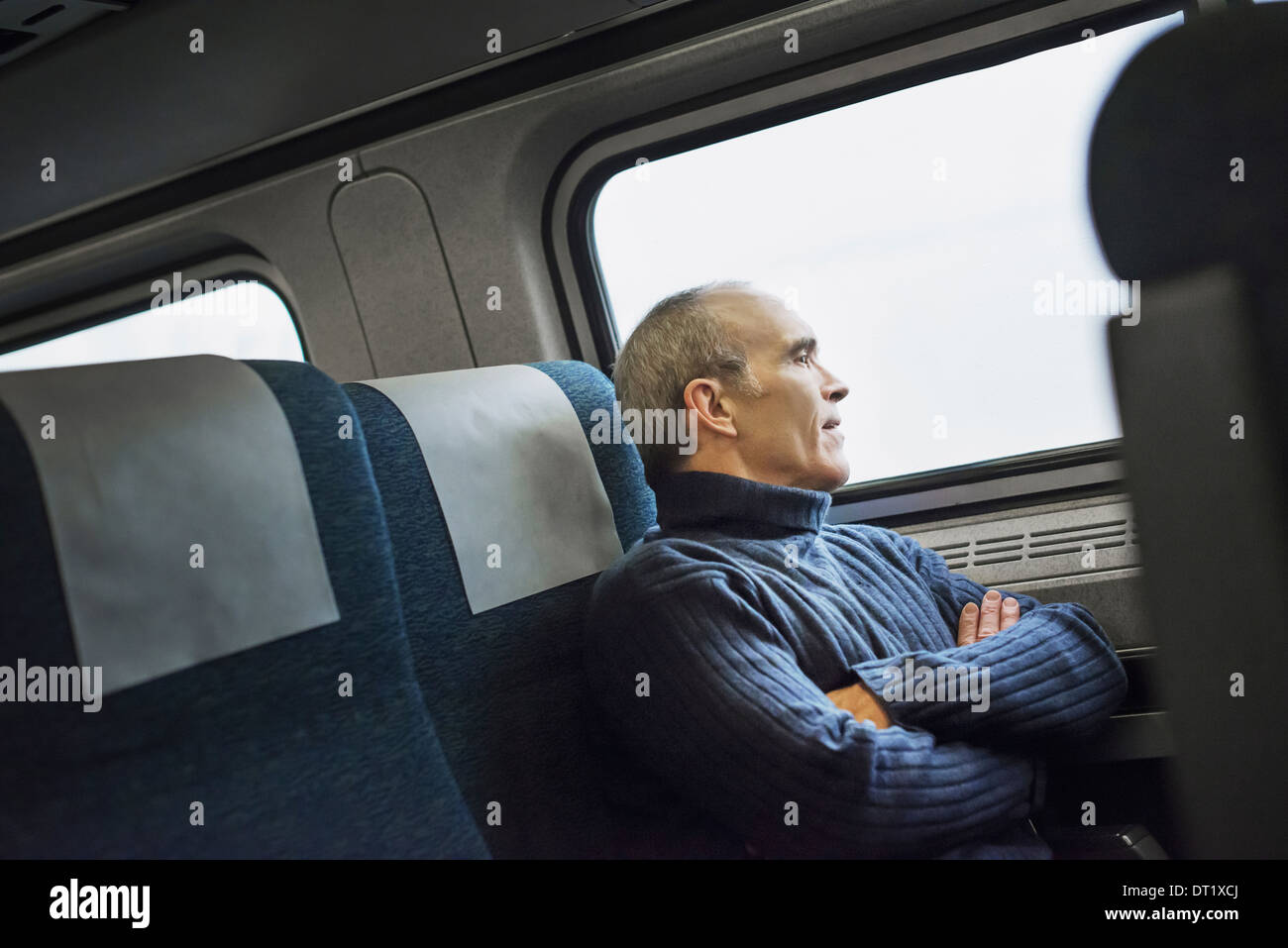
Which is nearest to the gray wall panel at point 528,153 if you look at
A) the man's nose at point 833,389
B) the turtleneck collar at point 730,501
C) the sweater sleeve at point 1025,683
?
the man's nose at point 833,389

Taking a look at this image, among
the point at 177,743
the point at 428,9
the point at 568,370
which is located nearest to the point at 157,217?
the point at 428,9

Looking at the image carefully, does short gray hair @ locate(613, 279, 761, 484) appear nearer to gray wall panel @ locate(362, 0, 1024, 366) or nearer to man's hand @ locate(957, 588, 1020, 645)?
man's hand @ locate(957, 588, 1020, 645)

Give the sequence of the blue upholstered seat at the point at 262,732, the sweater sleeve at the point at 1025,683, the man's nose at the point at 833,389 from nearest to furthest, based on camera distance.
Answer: the blue upholstered seat at the point at 262,732 → the sweater sleeve at the point at 1025,683 → the man's nose at the point at 833,389

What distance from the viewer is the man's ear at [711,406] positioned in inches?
74.8

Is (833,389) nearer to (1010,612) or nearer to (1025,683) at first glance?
(1010,612)

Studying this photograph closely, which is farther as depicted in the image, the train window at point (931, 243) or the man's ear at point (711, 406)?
the train window at point (931, 243)

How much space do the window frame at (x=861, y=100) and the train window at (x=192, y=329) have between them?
967mm

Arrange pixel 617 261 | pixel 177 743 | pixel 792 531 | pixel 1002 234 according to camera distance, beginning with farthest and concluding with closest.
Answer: pixel 617 261
pixel 1002 234
pixel 792 531
pixel 177 743

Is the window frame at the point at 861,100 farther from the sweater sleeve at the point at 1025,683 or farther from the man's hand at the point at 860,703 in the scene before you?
the man's hand at the point at 860,703

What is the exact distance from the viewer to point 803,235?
2623mm

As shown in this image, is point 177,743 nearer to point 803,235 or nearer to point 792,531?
point 792,531

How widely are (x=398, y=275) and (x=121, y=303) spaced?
130 centimetres

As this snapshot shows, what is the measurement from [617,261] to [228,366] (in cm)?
173

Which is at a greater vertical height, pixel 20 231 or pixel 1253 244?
pixel 20 231
